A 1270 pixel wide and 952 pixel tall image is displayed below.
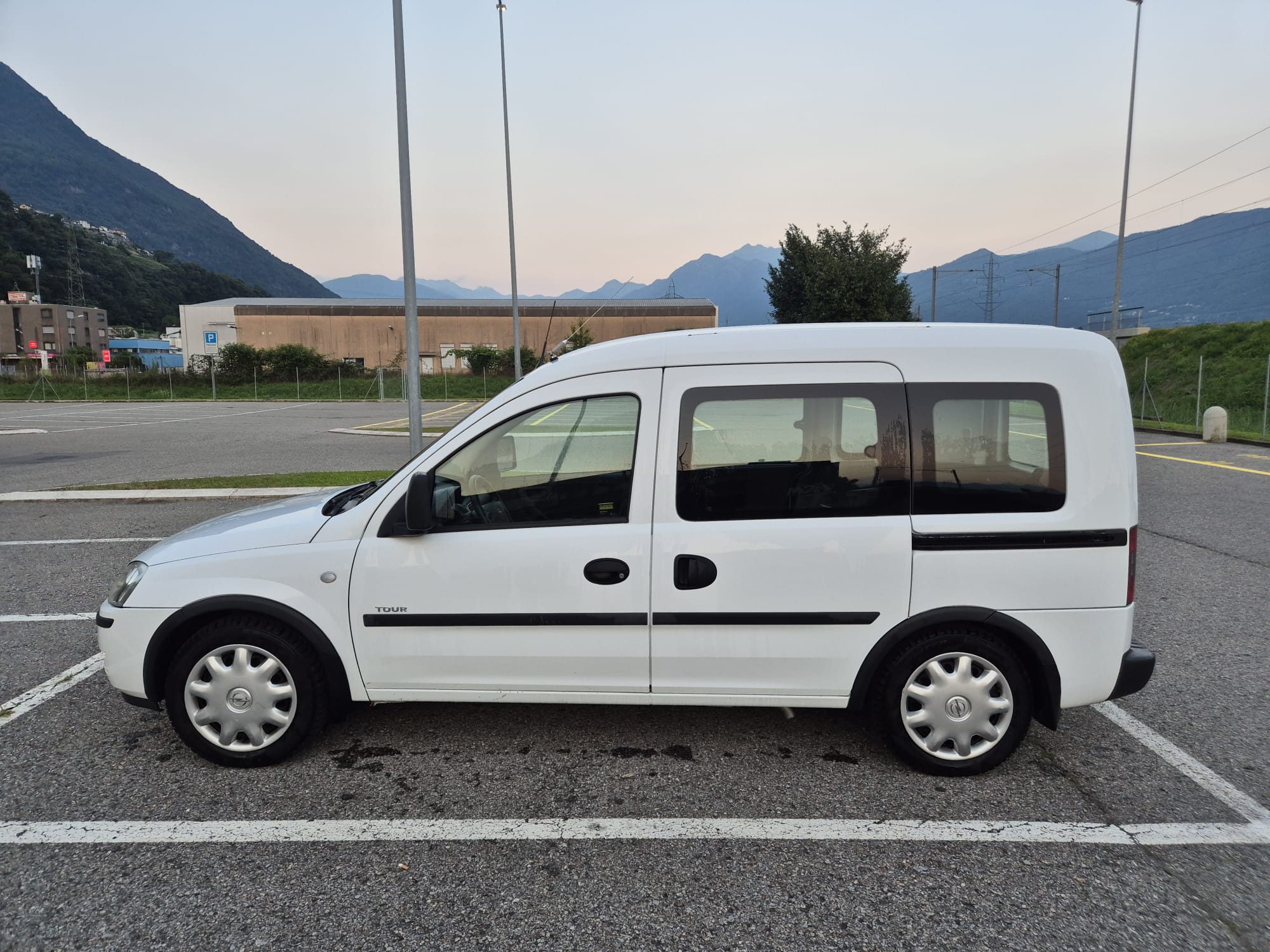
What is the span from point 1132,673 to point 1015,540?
0.77 meters

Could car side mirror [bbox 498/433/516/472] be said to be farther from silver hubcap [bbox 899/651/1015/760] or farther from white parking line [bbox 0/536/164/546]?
white parking line [bbox 0/536/164/546]

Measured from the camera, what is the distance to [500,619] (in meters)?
3.15

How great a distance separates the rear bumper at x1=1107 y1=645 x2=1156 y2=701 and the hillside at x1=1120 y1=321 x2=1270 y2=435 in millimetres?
21592

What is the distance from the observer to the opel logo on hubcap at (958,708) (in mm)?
3123

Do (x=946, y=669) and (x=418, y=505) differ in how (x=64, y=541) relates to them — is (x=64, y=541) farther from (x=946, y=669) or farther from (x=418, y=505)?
(x=946, y=669)

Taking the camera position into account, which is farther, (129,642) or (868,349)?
(129,642)

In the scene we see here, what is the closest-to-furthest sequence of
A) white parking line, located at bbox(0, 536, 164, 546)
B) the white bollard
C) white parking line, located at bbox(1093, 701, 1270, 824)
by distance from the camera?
white parking line, located at bbox(1093, 701, 1270, 824) < white parking line, located at bbox(0, 536, 164, 546) < the white bollard

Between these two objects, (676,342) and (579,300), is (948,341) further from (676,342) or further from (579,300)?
(579,300)

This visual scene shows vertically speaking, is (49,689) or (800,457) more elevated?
(800,457)

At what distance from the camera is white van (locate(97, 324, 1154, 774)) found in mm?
3051

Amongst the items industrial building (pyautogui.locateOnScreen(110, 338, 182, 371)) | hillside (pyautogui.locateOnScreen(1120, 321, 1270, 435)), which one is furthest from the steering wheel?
industrial building (pyautogui.locateOnScreen(110, 338, 182, 371))

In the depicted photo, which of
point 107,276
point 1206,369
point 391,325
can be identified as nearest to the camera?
point 1206,369

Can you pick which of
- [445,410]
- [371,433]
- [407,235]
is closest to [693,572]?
[407,235]

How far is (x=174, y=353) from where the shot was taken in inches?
4158
